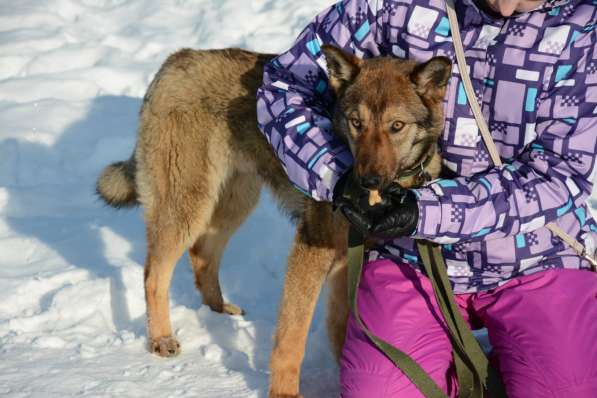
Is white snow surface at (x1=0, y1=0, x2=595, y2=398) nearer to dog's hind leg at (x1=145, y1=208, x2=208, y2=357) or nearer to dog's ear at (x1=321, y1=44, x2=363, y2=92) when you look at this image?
dog's hind leg at (x1=145, y1=208, x2=208, y2=357)

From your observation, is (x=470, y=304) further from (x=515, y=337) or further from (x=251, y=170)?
(x=251, y=170)

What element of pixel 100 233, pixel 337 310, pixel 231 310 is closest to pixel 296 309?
pixel 337 310

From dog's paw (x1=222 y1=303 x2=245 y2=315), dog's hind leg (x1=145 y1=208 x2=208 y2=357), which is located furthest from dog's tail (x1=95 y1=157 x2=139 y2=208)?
dog's paw (x1=222 y1=303 x2=245 y2=315)

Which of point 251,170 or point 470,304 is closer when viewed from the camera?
point 470,304

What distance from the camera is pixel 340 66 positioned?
3.11 m

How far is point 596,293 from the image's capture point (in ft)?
10.1

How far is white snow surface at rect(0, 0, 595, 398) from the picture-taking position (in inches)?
144

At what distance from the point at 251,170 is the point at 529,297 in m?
1.60

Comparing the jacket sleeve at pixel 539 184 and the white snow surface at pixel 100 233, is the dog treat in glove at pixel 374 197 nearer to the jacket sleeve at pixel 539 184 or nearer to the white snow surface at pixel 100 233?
the jacket sleeve at pixel 539 184

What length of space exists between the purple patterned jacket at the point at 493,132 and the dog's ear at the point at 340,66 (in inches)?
6.0

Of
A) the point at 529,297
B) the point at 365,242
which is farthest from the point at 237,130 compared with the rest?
the point at 529,297

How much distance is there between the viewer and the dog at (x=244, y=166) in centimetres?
303

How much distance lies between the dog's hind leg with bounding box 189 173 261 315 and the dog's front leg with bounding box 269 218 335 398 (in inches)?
37.5

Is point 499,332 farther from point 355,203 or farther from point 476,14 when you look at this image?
point 476,14
